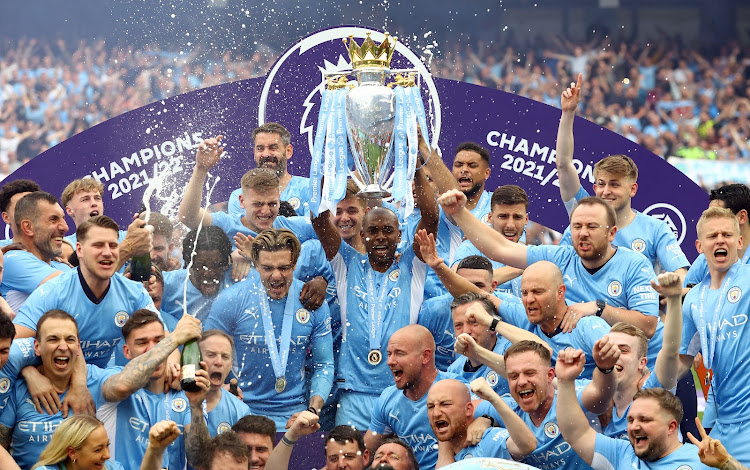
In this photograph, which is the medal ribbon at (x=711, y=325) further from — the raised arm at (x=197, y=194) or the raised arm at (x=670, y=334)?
the raised arm at (x=197, y=194)

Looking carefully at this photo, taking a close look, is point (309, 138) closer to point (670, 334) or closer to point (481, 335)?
point (481, 335)

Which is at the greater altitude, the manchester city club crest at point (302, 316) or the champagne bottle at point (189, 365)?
the manchester city club crest at point (302, 316)

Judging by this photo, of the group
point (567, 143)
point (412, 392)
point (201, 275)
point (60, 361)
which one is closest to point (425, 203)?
point (567, 143)

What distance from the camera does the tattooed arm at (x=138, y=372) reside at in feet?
17.1

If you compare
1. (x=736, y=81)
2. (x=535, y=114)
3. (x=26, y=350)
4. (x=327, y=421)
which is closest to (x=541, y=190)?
(x=535, y=114)

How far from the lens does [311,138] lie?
25.1 ft

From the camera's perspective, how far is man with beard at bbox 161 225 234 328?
6.38 m

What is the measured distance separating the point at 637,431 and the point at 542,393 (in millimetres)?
480

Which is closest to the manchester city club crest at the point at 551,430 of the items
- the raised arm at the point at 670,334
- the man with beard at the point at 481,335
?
the man with beard at the point at 481,335

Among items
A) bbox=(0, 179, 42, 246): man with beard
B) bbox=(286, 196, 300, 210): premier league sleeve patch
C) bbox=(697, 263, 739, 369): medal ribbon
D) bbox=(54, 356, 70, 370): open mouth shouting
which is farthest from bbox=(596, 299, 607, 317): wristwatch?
bbox=(0, 179, 42, 246): man with beard

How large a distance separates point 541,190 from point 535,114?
53cm

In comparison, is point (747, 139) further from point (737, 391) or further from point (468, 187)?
point (737, 391)

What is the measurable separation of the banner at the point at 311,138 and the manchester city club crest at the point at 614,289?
5.86 feet

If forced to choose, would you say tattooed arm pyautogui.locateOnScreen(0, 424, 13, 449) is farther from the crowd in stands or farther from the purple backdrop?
the crowd in stands
